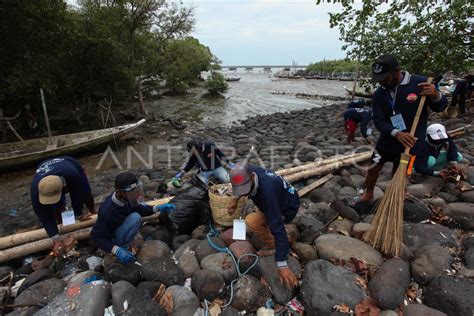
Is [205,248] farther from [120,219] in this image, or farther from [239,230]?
[120,219]

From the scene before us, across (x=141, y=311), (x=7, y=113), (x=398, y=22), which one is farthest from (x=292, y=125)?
(x=7, y=113)

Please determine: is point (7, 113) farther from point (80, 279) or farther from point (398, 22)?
point (398, 22)

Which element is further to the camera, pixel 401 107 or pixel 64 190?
pixel 64 190

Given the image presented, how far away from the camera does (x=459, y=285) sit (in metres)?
2.72

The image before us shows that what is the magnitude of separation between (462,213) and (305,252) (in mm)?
2250

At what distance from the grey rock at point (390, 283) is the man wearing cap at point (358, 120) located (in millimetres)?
6428

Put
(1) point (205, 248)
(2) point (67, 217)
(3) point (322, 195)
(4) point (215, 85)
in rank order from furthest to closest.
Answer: (4) point (215, 85) → (3) point (322, 195) → (2) point (67, 217) → (1) point (205, 248)

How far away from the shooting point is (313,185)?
5480 millimetres

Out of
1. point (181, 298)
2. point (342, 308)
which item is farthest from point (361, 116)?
point (181, 298)

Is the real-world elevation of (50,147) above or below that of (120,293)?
below

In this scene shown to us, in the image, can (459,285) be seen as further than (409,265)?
No

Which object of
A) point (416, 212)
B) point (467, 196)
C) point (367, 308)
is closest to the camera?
point (367, 308)

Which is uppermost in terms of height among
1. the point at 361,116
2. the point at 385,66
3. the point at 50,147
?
the point at 385,66

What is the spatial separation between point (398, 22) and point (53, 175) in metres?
11.7
